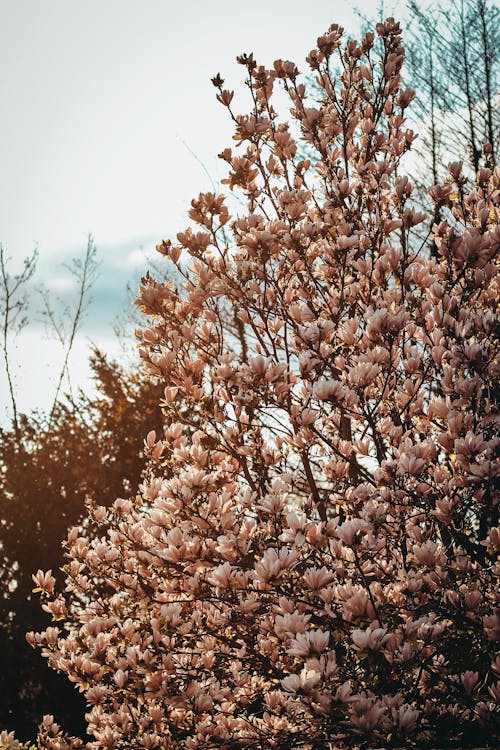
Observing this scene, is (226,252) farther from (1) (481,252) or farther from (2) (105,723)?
(2) (105,723)

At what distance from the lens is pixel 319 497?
9.65ft

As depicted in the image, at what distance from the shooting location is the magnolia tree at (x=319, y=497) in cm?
212

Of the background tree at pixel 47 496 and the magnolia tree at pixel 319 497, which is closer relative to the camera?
the magnolia tree at pixel 319 497

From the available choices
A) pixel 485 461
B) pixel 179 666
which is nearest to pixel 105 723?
pixel 179 666

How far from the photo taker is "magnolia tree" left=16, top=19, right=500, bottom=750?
212 centimetres

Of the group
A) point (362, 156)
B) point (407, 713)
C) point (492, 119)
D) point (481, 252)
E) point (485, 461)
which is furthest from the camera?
point (492, 119)

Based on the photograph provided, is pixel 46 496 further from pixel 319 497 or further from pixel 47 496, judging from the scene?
pixel 319 497

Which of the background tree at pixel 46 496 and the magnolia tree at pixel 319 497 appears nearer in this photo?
the magnolia tree at pixel 319 497

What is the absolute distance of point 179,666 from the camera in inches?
110

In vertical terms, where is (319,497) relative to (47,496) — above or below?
A: below

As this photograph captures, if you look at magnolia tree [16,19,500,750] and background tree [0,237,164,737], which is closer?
magnolia tree [16,19,500,750]

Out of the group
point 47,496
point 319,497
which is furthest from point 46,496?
point 319,497

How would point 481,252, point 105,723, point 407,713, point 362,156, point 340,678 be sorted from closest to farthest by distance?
point 407,713
point 340,678
point 481,252
point 105,723
point 362,156

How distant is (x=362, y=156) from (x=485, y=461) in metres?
2.31
